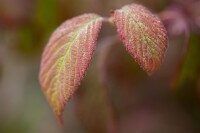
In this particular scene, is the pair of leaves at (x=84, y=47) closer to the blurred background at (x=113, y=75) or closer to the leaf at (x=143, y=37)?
the leaf at (x=143, y=37)

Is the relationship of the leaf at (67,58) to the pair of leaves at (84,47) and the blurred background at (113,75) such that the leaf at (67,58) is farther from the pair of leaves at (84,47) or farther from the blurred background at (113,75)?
the blurred background at (113,75)

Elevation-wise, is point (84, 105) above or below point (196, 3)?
below

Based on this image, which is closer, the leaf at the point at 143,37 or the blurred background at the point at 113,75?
the leaf at the point at 143,37

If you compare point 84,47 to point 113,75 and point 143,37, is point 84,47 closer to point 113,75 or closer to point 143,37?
point 143,37

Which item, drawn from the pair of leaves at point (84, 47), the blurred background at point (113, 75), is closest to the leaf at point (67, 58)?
the pair of leaves at point (84, 47)

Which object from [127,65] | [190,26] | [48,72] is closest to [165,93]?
[127,65]

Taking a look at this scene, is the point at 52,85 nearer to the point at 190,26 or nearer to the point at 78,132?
the point at 190,26

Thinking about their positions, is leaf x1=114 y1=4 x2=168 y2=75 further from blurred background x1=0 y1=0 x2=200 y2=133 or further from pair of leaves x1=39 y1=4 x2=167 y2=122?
blurred background x1=0 y1=0 x2=200 y2=133
